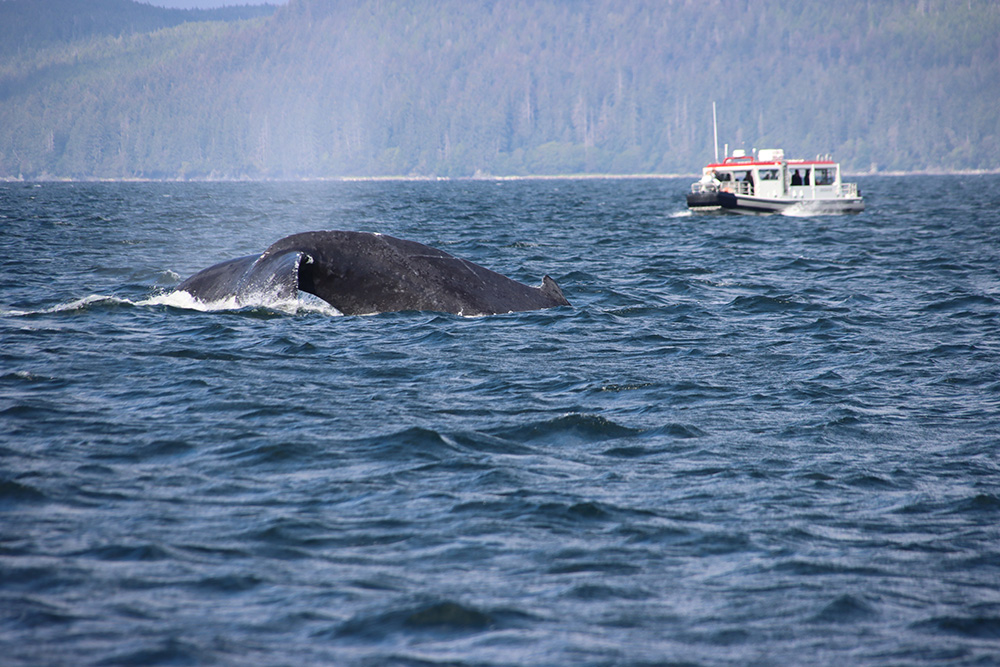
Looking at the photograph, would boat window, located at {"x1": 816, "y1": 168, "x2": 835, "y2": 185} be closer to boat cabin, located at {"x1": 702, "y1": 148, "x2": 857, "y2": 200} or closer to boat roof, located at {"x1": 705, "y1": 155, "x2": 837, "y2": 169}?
boat cabin, located at {"x1": 702, "y1": 148, "x2": 857, "y2": 200}

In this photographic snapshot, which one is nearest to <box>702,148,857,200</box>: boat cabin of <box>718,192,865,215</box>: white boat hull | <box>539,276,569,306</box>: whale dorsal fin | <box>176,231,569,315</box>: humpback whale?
<box>718,192,865,215</box>: white boat hull

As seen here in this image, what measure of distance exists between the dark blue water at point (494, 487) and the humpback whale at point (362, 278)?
30 centimetres

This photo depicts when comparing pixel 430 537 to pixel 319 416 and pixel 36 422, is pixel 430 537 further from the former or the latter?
pixel 36 422

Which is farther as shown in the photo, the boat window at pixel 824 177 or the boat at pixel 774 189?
the boat window at pixel 824 177

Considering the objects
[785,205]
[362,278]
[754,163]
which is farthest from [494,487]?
[754,163]

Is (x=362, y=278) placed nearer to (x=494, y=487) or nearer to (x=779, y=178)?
(x=494, y=487)

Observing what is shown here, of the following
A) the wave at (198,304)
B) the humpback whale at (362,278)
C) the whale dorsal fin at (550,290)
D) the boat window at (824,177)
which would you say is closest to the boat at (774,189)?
the boat window at (824,177)

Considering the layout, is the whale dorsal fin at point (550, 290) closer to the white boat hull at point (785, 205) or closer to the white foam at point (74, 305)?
the white foam at point (74, 305)

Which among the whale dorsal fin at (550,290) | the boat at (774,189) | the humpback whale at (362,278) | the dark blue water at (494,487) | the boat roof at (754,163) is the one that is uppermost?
the boat roof at (754,163)

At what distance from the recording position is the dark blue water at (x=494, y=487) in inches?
163

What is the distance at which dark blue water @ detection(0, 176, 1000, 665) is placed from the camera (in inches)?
163

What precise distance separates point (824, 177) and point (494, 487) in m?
43.3

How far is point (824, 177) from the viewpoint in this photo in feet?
150

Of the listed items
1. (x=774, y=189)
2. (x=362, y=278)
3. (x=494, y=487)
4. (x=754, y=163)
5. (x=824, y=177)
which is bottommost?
(x=494, y=487)
